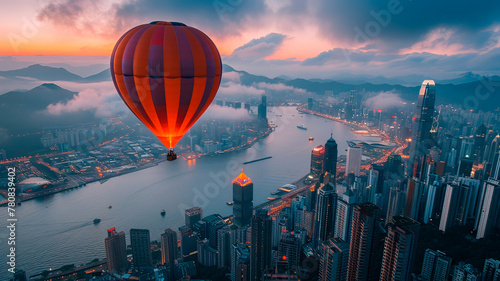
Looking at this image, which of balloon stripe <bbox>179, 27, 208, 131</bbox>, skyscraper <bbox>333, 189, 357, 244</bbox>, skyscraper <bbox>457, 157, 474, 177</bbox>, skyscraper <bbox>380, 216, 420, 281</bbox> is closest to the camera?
balloon stripe <bbox>179, 27, 208, 131</bbox>

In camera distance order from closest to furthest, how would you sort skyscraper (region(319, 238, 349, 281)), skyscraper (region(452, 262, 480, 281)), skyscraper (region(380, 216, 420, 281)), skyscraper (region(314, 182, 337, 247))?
1. skyscraper (region(380, 216, 420, 281))
2. skyscraper (region(452, 262, 480, 281))
3. skyscraper (region(319, 238, 349, 281))
4. skyscraper (region(314, 182, 337, 247))

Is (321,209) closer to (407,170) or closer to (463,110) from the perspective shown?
(407,170)

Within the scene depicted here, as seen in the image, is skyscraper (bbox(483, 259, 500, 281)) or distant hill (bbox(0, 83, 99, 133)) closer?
skyscraper (bbox(483, 259, 500, 281))

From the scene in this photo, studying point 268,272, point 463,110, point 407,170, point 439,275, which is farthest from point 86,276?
point 463,110

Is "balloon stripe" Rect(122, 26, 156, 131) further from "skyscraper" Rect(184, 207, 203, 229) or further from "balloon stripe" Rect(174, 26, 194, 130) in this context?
"skyscraper" Rect(184, 207, 203, 229)

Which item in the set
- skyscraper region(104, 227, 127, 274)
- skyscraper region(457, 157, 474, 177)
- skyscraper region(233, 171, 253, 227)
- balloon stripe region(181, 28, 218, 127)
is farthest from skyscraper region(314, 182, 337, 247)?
skyscraper region(457, 157, 474, 177)

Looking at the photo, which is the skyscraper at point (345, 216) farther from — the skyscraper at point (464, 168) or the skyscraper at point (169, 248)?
the skyscraper at point (464, 168)

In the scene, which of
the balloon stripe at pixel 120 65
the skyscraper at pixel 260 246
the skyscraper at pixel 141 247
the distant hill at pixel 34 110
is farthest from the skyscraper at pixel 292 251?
the distant hill at pixel 34 110
